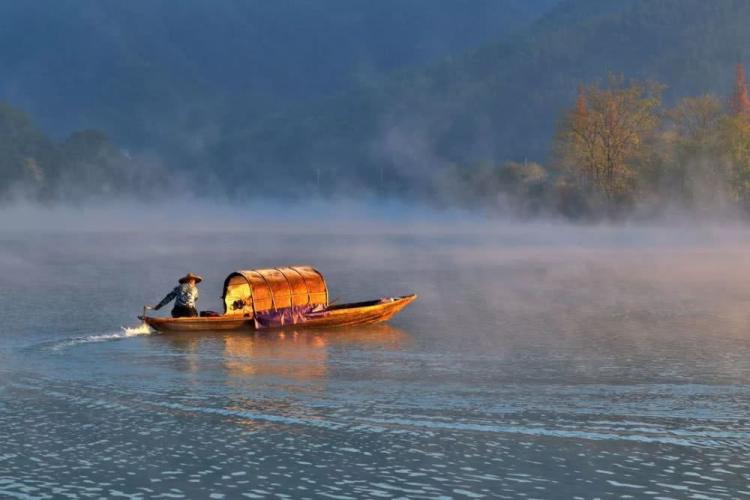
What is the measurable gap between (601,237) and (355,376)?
4181 inches

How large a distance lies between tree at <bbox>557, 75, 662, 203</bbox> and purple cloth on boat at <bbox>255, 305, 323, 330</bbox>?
109460mm

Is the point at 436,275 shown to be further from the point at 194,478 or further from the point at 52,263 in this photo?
the point at 194,478

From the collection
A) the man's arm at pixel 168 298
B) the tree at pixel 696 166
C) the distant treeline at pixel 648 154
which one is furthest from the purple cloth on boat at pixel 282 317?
the tree at pixel 696 166

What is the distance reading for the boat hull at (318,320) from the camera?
4728 centimetres

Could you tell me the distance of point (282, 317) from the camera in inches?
1989

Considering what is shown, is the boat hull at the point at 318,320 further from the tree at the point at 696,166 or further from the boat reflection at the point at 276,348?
the tree at the point at 696,166

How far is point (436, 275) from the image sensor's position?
8706 cm

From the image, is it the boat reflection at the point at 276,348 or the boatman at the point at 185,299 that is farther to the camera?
the boatman at the point at 185,299

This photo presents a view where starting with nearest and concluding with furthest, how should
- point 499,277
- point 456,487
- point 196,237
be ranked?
point 456,487, point 499,277, point 196,237

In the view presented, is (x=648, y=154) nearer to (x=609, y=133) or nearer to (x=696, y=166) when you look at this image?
(x=609, y=133)

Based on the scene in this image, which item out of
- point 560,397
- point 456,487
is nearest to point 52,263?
point 560,397

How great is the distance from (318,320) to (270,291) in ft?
7.59

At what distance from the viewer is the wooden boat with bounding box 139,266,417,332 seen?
4962 centimetres

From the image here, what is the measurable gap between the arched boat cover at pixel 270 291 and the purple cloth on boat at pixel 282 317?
0.15 meters
